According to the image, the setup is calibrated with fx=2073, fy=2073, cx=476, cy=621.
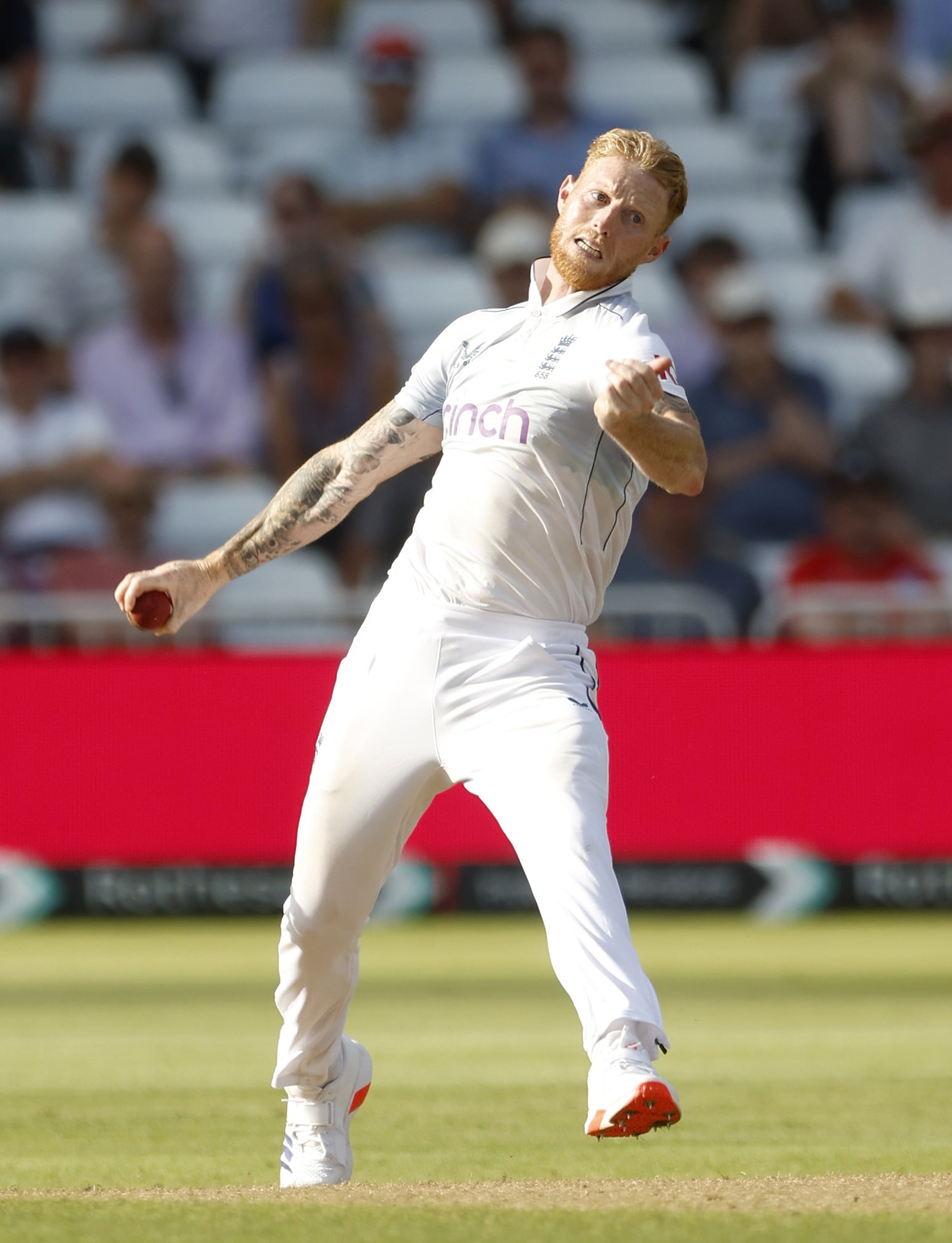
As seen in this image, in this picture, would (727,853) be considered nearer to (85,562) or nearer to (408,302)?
(85,562)

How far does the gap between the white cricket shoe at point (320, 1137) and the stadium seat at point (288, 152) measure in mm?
11250

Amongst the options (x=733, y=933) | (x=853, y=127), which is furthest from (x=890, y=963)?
(x=853, y=127)

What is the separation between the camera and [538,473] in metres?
4.61

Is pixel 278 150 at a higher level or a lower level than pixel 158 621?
higher

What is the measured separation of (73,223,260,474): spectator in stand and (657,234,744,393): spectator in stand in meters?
2.90

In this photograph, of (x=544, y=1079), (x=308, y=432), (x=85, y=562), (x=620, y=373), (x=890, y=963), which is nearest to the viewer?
(x=620, y=373)

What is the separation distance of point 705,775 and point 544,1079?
14.3ft

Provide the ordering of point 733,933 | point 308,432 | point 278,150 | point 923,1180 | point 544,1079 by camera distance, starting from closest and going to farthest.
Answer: point 923,1180
point 544,1079
point 733,933
point 308,432
point 278,150

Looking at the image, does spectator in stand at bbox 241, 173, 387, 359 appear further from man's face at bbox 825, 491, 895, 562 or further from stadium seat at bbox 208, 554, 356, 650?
man's face at bbox 825, 491, 895, 562

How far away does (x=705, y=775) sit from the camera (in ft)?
35.2

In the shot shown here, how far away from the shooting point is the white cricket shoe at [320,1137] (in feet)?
15.9

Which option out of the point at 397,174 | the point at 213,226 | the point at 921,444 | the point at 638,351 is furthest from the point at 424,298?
the point at 638,351

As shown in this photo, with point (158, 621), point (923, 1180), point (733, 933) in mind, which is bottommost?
point (733, 933)

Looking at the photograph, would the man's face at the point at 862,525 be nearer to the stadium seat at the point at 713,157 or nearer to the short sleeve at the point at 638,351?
the stadium seat at the point at 713,157
